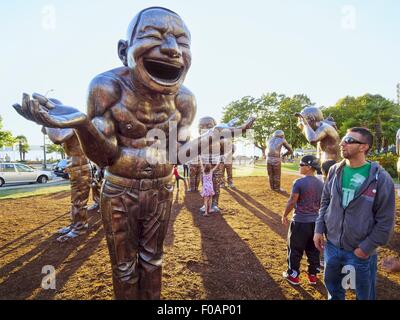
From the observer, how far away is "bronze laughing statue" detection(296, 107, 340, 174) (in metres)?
5.48

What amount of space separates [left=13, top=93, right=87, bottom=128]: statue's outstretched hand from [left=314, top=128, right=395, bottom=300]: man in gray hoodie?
2309 mm


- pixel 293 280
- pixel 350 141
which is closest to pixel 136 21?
pixel 350 141

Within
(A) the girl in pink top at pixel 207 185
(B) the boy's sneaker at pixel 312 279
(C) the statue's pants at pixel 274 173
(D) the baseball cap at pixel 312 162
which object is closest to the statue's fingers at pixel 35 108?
(D) the baseball cap at pixel 312 162

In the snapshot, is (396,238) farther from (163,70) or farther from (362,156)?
(163,70)

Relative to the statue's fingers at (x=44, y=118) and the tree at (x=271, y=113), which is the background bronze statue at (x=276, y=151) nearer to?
the statue's fingers at (x=44, y=118)

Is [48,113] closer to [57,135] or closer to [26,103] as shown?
[26,103]

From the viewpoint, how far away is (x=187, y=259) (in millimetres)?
4273

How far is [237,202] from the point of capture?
29.2ft

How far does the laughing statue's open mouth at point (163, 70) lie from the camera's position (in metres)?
1.92

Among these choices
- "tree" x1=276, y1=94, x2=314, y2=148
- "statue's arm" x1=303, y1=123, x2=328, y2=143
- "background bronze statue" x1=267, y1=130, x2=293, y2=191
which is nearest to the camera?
"statue's arm" x1=303, y1=123, x2=328, y2=143

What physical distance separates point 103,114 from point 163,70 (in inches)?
22.5

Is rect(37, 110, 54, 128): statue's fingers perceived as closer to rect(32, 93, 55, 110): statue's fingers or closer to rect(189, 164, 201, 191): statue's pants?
rect(32, 93, 55, 110): statue's fingers

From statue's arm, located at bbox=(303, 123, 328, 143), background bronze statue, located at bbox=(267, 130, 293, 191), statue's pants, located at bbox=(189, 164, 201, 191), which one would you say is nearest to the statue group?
statue's arm, located at bbox=(303, 123, 328, 143)

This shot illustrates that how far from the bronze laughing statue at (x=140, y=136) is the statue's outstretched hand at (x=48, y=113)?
12cm
